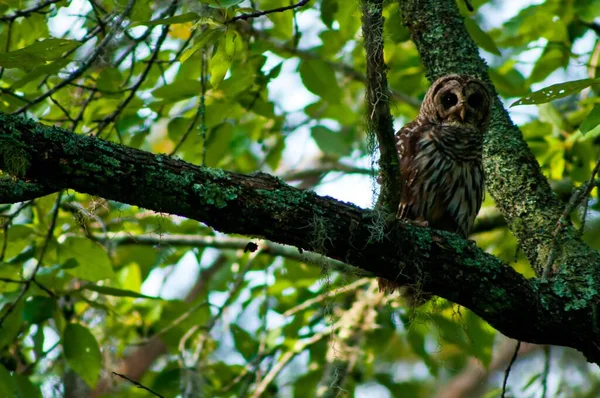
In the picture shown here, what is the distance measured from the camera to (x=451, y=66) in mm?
3945

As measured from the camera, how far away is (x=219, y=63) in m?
2.96

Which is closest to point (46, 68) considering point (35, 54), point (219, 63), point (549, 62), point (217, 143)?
point (35, 54)

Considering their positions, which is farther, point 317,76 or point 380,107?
point 317,76

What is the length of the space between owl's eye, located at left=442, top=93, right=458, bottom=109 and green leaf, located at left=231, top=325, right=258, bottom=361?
2.07 meters

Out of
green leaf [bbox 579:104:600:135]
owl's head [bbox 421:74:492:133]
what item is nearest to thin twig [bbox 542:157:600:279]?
green leaf [bbox 579:104:600:135]

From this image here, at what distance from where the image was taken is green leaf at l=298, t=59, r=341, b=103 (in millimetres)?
4660

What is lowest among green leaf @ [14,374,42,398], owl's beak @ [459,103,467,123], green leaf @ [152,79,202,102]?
green leaf @ [14,374,42,398]

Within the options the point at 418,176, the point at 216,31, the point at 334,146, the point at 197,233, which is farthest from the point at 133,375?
the point at 216,31

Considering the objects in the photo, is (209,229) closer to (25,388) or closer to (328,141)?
(328,141)

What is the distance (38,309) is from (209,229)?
2.00 meters

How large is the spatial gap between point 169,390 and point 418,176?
2203mm

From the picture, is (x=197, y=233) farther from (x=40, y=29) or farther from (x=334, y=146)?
A: (x=40, y=29)

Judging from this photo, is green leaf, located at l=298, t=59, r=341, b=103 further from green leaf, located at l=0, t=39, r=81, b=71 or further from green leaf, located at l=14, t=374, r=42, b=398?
green leaf, located at l=14, t=374, r=42, b=398

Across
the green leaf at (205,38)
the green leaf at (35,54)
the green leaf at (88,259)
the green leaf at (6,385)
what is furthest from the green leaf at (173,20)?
the green leaf at (6,385)
